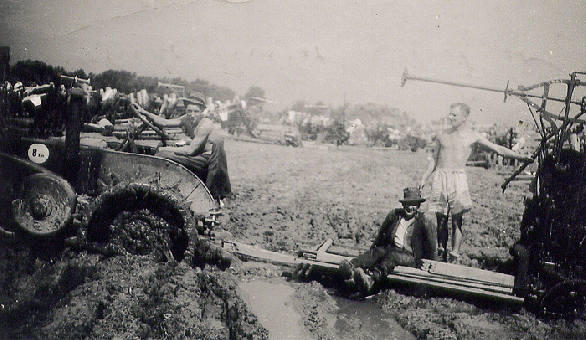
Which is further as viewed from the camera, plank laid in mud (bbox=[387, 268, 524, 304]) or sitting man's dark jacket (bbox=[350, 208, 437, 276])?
sitting man's dark jacket (bbox=[350, 208, 437, 276])

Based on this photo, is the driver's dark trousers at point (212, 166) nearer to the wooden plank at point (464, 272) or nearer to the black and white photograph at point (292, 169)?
the black and white photograph at point (292, 169)

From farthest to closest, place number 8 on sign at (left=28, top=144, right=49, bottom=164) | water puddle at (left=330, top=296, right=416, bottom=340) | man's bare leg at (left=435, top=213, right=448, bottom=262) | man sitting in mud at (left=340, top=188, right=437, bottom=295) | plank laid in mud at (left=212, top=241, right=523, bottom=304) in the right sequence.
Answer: number 8 on sign at (left=28, top=144, right=49, bottom=164), man's bare leg at (left=435, top=213, right=448, bottom=262), man sitting in mud at (left=340, top=188, right=437, bottom=295), plank laid in mud at (left=212, top=241, right=523, bottom=304), water puddle at (left=330, top=296, right=416, bottom=340)

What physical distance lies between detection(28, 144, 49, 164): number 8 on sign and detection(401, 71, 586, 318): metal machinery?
4212 millimetres

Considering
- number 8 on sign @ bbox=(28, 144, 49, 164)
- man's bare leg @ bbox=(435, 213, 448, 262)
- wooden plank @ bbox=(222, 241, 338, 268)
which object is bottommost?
wooden plank @ bbox=(222, 241, 338, 268)

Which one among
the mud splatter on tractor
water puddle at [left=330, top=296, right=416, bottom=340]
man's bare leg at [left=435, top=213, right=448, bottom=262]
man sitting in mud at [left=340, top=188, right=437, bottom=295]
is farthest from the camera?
man's bare leg at [left=435, top=213, right=448, bottom=262]

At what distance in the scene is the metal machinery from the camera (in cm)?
341

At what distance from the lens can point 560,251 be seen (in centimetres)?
354

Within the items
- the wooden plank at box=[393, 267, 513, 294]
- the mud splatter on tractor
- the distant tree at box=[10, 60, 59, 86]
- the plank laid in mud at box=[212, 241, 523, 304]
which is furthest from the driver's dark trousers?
the wooden plank at box=[393, 267, 513, 294]

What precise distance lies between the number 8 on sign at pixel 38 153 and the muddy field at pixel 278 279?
79 cm

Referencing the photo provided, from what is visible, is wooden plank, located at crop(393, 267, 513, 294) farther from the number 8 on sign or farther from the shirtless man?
the number 8 on sign

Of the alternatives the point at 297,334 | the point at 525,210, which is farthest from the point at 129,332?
the point at 525,210

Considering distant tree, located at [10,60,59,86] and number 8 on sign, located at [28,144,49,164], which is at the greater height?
distant tree, located at [10,60,59,86]

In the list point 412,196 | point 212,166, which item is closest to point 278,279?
point 212,166

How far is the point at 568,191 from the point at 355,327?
6.72ft
